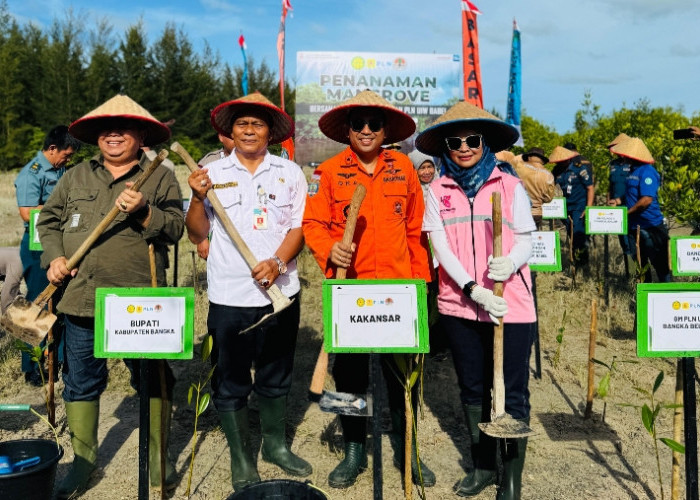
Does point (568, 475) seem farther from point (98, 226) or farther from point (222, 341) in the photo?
point (98, 226)

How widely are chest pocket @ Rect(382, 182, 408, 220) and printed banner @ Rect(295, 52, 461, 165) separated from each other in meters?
12.8

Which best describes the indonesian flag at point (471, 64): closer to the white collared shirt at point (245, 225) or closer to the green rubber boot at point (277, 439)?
the white collared shirt at point (245, 225)

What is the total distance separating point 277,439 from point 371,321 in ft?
4.83

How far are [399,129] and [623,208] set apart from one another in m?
A: 4.54

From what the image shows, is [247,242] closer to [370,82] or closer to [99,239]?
[99,239]

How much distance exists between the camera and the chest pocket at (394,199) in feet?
9.42

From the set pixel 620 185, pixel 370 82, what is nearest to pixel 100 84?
pixel 370 82

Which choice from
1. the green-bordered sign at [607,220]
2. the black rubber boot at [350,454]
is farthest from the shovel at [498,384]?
the green-bordered sign at [607,220]

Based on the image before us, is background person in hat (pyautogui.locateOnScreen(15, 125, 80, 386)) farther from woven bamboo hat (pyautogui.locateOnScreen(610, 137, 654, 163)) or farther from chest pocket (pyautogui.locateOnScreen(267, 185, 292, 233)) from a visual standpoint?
woven bamboo hat (pyautogui.locateOnScreen(610, 137, 654, 163))

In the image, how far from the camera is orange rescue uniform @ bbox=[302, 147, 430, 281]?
2.85m

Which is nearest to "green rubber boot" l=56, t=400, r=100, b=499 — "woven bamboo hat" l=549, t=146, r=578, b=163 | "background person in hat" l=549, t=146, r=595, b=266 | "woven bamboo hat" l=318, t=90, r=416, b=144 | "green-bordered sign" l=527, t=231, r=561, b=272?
"woven bamboo hat" l=318, t=90, r=416, b=144

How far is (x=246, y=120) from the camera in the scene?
2.99 meters

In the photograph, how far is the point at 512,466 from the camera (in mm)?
2734

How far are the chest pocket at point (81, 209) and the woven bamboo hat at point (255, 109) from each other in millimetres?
741
